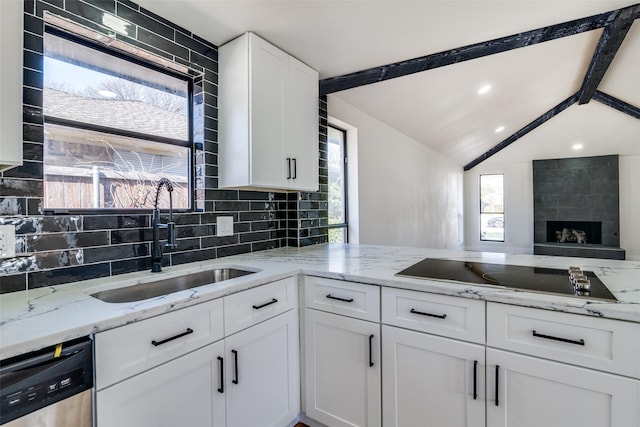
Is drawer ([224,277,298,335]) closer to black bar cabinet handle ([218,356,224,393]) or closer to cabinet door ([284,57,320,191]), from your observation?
black bar cabinet handle ([218,356,224,393])

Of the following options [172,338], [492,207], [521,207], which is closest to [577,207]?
[521,207]

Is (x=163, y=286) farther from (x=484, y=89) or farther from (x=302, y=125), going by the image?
(x=484, y=89)

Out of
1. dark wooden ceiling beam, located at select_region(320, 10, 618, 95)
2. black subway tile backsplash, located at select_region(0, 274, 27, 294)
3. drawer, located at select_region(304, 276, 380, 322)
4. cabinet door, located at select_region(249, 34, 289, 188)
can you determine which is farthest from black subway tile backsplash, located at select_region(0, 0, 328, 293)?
dark wooden ceiling beam, located at select_region(320, 10, 618, 95)

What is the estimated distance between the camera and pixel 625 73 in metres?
4.39

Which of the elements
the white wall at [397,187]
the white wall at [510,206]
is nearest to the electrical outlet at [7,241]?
the white wall at [397,187]

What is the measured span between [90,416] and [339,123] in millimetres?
2922

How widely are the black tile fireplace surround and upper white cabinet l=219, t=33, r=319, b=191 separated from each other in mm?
7677

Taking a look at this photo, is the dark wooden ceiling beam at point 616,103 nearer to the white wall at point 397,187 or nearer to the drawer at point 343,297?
the white wall at point 397,187

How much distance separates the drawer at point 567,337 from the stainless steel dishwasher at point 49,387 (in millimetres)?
1318

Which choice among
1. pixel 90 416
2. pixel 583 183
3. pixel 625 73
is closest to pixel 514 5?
pixel 90 416

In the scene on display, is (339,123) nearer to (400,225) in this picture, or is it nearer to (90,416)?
(400,225)

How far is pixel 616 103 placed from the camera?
5.50 metres

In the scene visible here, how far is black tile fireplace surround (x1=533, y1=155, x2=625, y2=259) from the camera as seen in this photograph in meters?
7.19

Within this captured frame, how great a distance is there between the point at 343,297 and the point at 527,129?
767 centimetres
